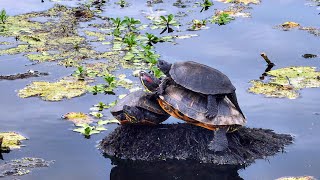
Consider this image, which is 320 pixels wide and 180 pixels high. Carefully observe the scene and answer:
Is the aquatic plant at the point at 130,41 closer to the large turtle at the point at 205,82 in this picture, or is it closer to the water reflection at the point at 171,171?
the large turtle at the point at 205,82

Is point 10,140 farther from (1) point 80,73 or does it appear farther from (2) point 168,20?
(2) point 168,20

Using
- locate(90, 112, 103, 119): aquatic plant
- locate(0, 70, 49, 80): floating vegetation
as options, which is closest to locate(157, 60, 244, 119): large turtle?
locate(90, 112, 103, 119): aquatic plant

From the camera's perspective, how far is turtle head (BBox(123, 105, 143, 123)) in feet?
22.9

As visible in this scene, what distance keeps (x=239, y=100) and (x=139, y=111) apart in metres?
2.17

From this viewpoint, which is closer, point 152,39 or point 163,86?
point 163,86

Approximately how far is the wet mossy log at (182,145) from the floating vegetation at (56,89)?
2.01 m

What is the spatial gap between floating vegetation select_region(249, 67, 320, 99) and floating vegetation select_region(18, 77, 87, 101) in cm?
266

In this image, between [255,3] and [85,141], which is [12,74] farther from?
[255,3]

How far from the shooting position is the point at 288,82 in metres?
9.34

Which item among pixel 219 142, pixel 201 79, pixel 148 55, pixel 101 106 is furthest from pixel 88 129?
pixel 148 55

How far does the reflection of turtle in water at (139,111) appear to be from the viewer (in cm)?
700

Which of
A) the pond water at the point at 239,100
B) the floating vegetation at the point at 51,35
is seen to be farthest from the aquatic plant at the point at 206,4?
the floating vegetation at the point at 51,35

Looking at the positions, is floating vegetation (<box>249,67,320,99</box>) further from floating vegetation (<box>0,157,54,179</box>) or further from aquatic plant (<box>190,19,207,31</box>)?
floating vegetation (<box>0,157,54,179</box>)

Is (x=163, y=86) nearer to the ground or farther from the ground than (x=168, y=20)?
farther from the ground
